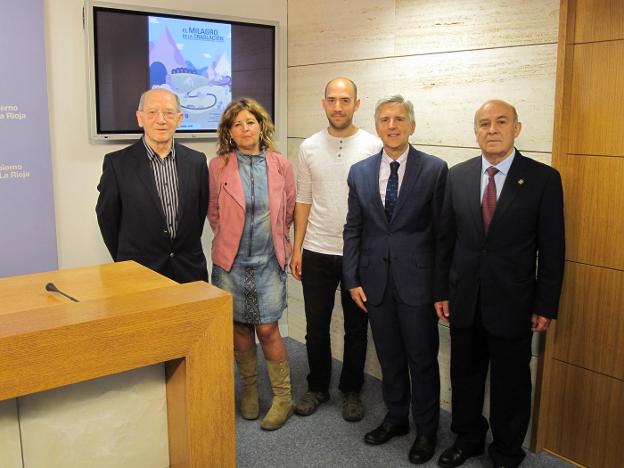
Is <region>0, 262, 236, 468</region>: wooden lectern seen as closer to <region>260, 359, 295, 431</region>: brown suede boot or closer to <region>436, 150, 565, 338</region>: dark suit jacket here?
<region>436, 150, 565, 338</region>: dark suit jacket

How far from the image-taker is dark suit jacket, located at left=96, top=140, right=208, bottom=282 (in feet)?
9.80

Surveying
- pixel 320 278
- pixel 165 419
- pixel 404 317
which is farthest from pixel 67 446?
pixel 320 278

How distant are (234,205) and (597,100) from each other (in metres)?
1.75

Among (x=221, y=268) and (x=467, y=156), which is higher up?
(x=467, y=156)

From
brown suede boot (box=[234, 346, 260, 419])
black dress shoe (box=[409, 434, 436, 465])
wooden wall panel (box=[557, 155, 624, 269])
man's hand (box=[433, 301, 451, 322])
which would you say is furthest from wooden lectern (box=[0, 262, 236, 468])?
wooden wall panel (box=[557, 155, 624, 269])

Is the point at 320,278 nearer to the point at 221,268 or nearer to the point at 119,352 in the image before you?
the point at 221,268

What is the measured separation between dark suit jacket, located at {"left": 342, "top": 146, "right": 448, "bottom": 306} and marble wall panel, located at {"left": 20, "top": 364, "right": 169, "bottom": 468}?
1.71 meters

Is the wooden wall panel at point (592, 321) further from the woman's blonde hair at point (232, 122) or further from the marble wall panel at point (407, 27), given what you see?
the woman's blonde hair at point (232, 122)

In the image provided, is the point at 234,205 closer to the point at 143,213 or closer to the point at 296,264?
the point at 143,213

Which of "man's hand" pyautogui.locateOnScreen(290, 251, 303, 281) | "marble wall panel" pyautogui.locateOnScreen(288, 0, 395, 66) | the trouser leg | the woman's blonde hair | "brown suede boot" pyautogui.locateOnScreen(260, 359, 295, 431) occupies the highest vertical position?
"marble wall panel" pyautogui.locateOnScreen(288, 0, 395, 66)

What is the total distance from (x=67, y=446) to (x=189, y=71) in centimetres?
305

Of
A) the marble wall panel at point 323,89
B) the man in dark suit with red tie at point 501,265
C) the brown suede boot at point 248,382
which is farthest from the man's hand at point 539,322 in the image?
the marble wall panel at point 323,89

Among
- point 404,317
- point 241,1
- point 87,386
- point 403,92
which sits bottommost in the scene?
point 404,317

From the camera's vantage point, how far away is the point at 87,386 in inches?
52.2
